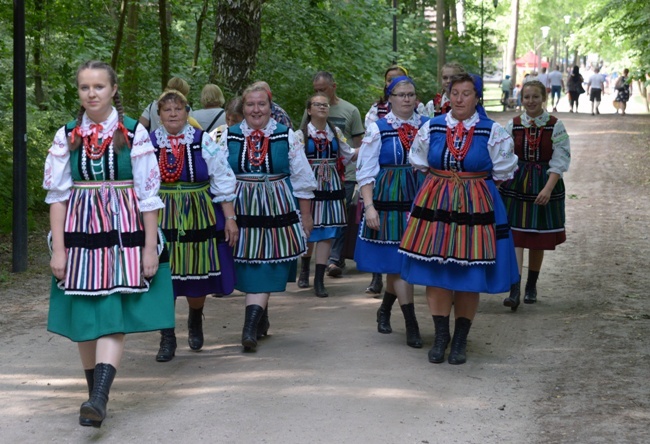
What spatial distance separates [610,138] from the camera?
27.9 meters

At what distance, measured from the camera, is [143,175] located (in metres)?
5.61

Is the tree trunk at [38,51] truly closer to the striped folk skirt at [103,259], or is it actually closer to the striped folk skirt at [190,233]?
the striped folk skirt at [190,233]

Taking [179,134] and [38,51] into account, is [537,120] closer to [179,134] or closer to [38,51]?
[179,134]

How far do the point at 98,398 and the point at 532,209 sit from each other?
4.81m

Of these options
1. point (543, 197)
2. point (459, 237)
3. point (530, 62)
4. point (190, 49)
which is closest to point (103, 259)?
point (459, 237)

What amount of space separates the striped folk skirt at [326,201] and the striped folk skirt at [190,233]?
278cm

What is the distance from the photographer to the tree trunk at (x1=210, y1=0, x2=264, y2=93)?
12.6 meters

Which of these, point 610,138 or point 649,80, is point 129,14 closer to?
point 649,80

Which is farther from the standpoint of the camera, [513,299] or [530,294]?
[530,294]

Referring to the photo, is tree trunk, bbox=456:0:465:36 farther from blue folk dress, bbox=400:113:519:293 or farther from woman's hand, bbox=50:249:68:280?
woman's hand, bbox=50:249:68:280

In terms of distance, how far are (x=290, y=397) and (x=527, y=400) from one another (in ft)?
4.71

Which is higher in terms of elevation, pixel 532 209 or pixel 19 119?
pixel 19 119

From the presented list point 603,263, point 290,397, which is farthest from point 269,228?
point 603,263

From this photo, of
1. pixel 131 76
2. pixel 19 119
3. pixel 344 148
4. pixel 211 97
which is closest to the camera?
pixel 211 97
